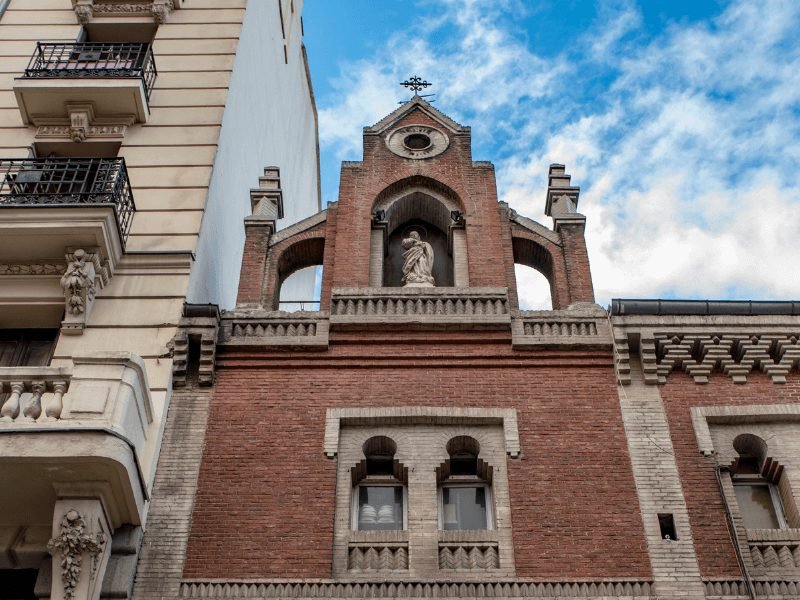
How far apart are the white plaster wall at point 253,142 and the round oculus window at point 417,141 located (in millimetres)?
3403

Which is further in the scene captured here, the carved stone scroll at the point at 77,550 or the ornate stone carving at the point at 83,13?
the ornate stone carving at the point at 83,13

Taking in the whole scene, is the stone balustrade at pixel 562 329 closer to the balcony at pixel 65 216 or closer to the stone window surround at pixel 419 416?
the stone window surround at pixel 419 416

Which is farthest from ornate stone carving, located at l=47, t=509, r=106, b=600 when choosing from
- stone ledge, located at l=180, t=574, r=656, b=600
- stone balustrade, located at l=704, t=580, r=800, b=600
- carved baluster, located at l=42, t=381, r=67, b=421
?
stone balustrade, located at l=704, t=580, r=800, b=600

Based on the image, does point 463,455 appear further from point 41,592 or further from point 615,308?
point 41,592

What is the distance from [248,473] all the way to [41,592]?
2.94 m

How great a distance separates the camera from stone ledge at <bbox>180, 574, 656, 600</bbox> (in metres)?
11.2

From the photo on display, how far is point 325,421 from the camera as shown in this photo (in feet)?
43.2

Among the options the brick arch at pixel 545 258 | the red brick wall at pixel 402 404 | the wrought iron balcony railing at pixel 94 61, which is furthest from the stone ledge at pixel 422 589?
the wrought iron balcony railing at pixel 94 61

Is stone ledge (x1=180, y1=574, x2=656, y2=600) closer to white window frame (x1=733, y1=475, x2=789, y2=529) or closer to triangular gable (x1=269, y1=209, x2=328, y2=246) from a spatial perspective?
white window frame (x1=733, y1=475, x2=789, y2=529)

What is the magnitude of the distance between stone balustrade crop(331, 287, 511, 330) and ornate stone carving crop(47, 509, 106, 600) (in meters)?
5.01

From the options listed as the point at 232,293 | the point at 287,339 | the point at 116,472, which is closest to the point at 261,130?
the point at 232,293

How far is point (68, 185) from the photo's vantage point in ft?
54.2

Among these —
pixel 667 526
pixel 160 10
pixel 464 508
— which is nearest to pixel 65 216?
pixel 464 508

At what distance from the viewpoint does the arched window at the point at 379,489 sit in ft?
41.3
